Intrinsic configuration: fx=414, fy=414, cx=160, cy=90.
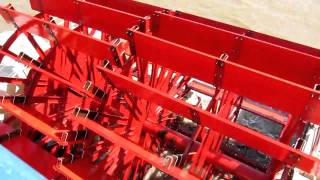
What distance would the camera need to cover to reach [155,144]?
4309 mm

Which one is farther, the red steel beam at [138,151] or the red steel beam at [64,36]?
the red steel beam at [64,36]

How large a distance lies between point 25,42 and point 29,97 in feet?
7.08

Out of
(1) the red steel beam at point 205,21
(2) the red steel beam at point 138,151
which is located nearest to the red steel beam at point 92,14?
(1) the red steel beam at point 205,21

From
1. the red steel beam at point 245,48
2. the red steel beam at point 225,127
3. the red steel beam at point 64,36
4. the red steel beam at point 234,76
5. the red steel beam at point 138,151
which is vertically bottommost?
the red steel beam at point 138,151

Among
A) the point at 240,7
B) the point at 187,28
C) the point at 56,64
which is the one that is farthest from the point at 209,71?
the point at 240,7

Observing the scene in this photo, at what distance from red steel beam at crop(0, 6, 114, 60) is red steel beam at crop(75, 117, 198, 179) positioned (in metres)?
0.55

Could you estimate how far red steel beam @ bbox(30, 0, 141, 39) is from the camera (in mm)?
3540

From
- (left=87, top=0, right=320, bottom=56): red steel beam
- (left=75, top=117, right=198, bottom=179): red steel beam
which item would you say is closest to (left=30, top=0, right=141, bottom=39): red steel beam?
(left=87, top=0, right=320, bottom=56): red steel beam

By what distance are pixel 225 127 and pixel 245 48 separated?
2.81 ft

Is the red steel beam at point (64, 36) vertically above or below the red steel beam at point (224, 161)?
above

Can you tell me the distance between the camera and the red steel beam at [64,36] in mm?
3201

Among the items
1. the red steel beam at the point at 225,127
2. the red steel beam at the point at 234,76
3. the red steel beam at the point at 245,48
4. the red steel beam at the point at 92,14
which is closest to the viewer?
the red steel beam at the point at 225,127

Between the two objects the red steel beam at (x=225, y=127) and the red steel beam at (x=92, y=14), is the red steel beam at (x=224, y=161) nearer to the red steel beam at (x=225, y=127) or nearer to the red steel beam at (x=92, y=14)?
the red steel beam at (x=225, y=127)

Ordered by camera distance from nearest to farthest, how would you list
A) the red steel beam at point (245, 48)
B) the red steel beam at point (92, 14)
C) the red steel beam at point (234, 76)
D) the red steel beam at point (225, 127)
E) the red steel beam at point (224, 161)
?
the red steel beam at point (225, 127), the red steel beam at point (234, 76), the red steel beam at point (245, 48), the red steel beam at point (224, 161), the red steel beam at point (92, 14)
